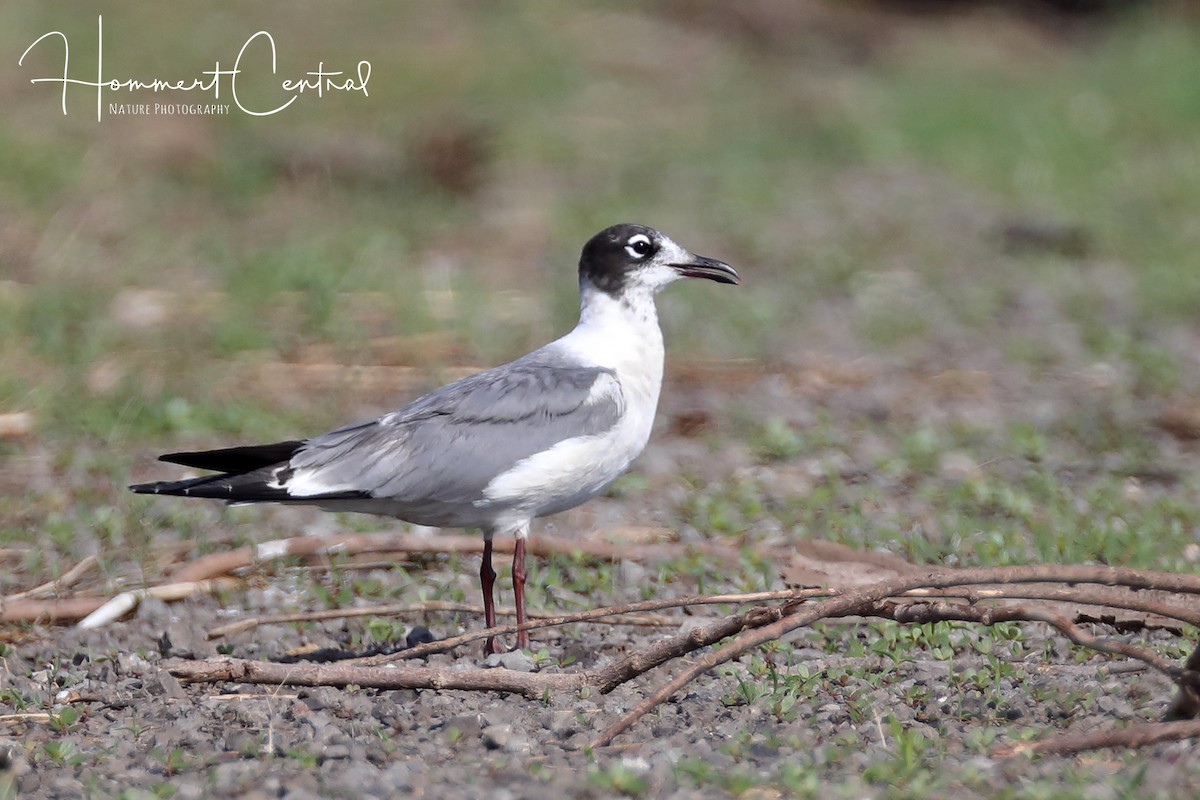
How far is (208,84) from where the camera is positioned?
39.4 ft

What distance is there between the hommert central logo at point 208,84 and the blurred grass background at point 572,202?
116 mm

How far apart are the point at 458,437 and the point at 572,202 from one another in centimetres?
573

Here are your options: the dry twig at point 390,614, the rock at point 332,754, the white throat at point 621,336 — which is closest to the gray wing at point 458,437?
the white throat at point 621,336

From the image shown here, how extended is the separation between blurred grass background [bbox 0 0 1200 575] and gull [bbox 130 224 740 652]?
1647 millimetres

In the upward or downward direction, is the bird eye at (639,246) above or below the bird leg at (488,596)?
above

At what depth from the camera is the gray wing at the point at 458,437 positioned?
4.45 meters

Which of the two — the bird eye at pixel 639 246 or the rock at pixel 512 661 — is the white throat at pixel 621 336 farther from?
the rock at pixel 512 661

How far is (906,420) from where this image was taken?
6.96 m

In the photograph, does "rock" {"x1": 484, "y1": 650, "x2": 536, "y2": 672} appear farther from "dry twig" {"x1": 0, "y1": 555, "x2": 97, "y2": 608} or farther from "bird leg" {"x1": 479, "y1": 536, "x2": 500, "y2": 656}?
"dry twig" {"x1": 0, "y1": 555, "x2": 97, "y2": 608}

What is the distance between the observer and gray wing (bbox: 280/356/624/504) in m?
4.45

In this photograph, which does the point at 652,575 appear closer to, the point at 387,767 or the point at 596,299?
the point at 596,299

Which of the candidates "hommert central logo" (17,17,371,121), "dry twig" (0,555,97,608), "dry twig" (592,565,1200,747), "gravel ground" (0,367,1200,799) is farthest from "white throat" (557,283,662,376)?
"hommert central logo" (17,17,371,121)

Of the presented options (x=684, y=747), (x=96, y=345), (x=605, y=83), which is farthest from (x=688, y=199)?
(x=684, y=747)

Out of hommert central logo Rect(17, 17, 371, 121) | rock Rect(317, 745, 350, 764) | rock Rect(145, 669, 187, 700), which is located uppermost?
hommert central logo Rect(17, 17, 371, 121)
